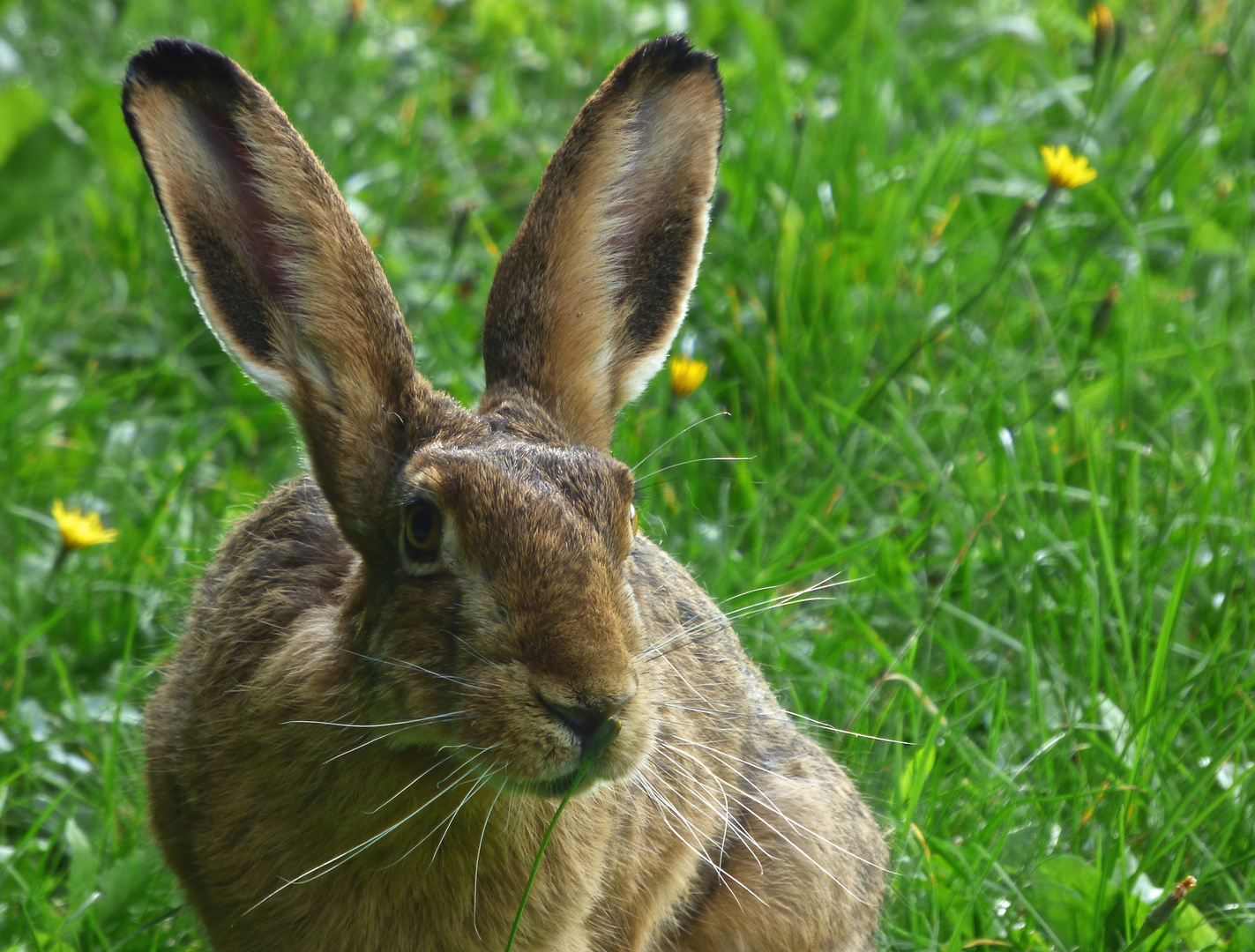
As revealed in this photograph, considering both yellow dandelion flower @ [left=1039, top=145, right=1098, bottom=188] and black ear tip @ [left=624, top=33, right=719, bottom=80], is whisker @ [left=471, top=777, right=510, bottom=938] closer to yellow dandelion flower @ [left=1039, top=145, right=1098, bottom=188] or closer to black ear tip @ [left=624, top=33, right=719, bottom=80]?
black ear tip @ [left=624, top=33, right=719, bottom=80]

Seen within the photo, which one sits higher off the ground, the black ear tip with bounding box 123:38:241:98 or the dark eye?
the black ear tip with bounding box 123:38:241:98

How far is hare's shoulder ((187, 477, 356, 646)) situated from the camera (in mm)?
3350

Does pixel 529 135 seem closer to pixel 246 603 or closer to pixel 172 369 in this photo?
pixel 172 369

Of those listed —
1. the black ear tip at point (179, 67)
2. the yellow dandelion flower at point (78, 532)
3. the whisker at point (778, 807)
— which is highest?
the black ear tip at point (179, 67)

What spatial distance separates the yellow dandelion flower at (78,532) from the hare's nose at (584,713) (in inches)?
78.6

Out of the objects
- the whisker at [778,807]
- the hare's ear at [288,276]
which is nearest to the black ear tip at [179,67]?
the hare's ear at [288,276]

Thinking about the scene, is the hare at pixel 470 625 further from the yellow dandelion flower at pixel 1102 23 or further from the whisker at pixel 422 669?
A: the yellow dandelion flower at pixel 1102 23

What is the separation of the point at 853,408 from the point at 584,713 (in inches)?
105

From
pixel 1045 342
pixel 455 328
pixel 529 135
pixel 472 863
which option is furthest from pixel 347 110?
pixel 472 863

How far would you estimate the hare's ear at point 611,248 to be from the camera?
345 centimetres

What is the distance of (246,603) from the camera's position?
342cm

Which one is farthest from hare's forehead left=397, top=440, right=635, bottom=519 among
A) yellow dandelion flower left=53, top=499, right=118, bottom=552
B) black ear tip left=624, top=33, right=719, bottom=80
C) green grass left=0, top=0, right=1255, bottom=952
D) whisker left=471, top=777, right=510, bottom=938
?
yellow dandelion flower left=53, top=499, right=118, bottom=552

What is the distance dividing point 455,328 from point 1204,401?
97.6 inches

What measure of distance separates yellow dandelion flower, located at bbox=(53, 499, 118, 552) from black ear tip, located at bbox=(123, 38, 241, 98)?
5.15 ft
